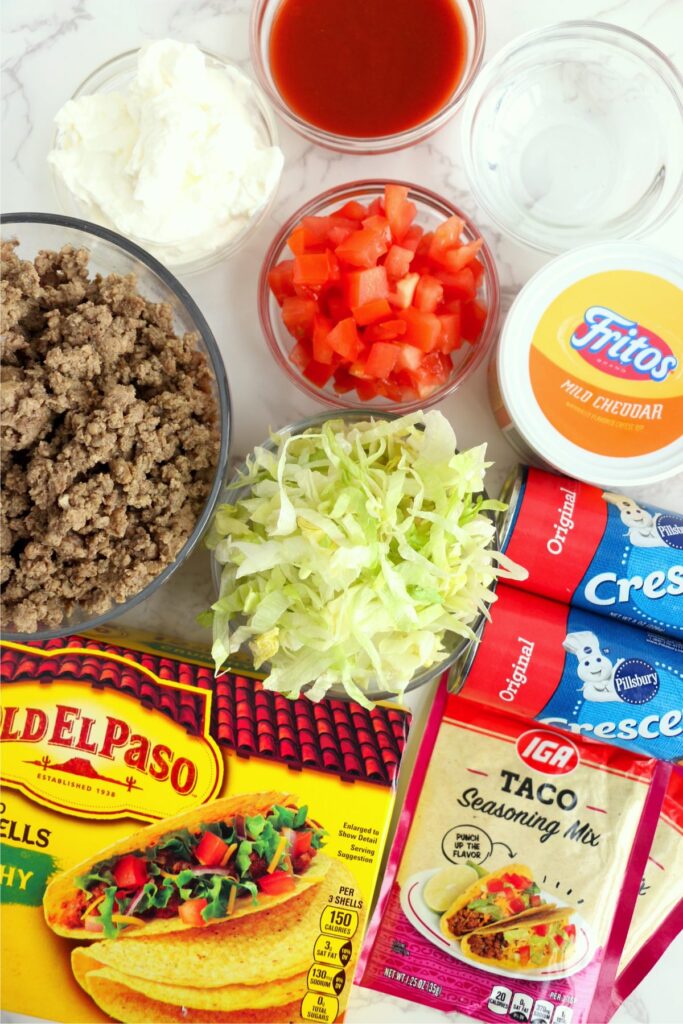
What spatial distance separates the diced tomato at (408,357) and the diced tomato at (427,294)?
→ 7 cm

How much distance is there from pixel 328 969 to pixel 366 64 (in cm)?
171

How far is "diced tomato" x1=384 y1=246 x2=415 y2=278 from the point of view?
4.65ft

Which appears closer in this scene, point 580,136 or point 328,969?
point 328,969

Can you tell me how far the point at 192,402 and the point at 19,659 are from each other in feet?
1.88

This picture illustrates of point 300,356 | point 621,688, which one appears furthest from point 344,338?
point 621,688

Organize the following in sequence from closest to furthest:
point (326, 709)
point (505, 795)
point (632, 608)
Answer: point (632, 608), point (326, 709), point (505, 795)

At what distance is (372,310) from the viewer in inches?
55.3

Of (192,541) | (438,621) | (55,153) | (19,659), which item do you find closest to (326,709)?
(438,621)

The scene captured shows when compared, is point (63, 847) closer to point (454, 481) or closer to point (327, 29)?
point (454, 481)

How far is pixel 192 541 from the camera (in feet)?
4.22

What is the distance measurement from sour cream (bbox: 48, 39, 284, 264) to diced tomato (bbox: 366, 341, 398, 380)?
37 cm

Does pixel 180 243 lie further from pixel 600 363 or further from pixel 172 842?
pixel 172 842

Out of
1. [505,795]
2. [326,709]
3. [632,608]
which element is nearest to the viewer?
[632,608]

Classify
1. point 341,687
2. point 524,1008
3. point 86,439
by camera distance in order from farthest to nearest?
point 524,1008 → point 341,687 → point 86,439
